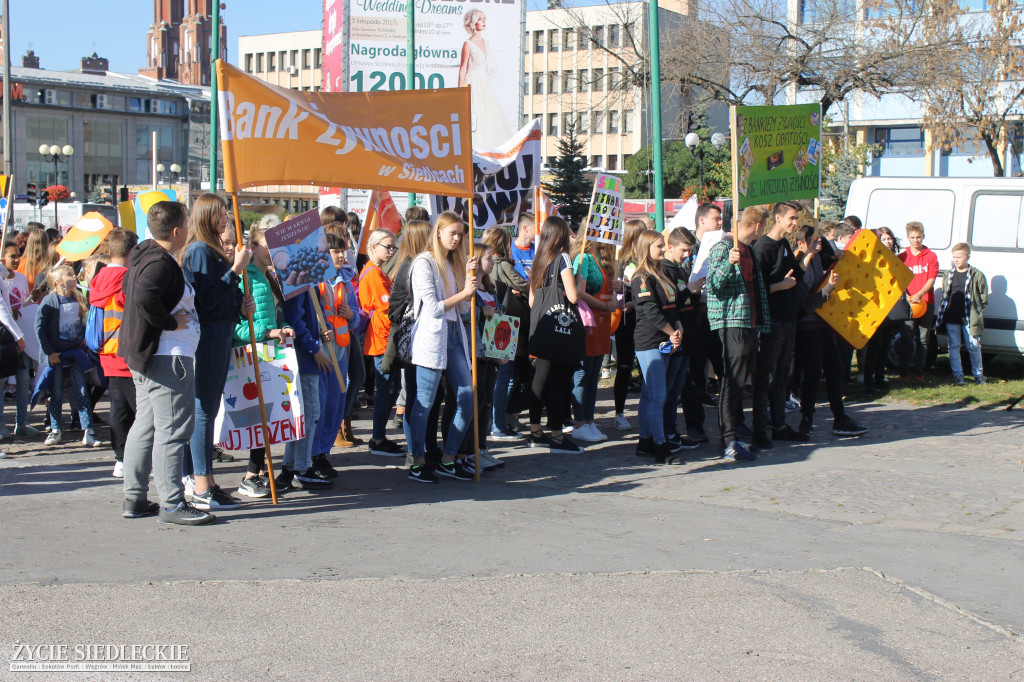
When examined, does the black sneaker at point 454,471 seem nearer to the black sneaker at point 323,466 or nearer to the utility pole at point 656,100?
the black sneaker at point 323,466

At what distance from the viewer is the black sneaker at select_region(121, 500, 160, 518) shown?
634cm

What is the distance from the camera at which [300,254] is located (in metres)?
7.03

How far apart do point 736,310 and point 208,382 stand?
412 cm

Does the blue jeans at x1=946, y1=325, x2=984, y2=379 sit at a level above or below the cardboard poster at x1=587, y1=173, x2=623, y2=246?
below

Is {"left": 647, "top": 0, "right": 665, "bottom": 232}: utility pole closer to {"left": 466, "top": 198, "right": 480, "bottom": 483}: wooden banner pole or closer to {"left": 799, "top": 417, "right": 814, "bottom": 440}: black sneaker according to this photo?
{"left": 799, "top": 417, "right": 814, "bottom": 440}: black sneaker

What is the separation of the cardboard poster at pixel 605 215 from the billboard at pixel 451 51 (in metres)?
7.93

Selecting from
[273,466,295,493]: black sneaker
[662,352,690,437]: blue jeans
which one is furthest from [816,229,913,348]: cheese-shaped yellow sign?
[273,466,295,493]: black sneaker

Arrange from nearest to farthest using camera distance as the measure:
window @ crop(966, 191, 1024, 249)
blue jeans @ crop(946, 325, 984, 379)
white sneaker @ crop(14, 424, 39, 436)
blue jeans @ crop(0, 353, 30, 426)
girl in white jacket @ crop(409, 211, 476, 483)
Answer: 1. girl in white jacket @ crop(409, 211, 476, 483)
2. blue jeans @ crop(0, 353, 30, 426)
3. white sneaker @ crop(14, 424, 39, 436)
4. blue jeans @ crop(946, 325, 984, 379)
5. window @ crop(966, 191, 1024, 249)

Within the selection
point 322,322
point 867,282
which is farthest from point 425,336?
point 867,282

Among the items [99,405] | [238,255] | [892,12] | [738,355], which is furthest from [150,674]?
[892,12]

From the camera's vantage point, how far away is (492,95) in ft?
58.6

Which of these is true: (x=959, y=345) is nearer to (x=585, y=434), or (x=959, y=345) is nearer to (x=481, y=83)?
(x=585, y=434)

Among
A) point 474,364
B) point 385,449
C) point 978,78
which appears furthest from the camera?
point 978,78

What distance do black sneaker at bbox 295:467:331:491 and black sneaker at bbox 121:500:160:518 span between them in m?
1.14
